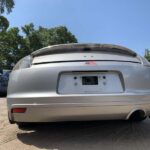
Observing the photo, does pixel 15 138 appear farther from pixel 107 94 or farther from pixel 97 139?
pixel 107 94

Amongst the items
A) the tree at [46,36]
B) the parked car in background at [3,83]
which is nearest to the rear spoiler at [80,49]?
the parked car in background at [3,83]

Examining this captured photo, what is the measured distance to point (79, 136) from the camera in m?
5.00

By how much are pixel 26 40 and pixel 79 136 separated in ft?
193

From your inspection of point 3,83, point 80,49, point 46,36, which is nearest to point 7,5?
point 3,83

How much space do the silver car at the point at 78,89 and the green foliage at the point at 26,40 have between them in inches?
1628

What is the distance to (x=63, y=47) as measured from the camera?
15.7ft

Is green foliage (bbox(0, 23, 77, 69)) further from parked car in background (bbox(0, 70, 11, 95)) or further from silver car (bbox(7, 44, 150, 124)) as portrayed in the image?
silver car (bbox(7, 44, 150, 124))

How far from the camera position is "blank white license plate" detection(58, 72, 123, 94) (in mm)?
4414

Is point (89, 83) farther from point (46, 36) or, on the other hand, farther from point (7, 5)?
point (46, 36)

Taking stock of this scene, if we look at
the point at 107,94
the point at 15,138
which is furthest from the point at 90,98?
the point at 15,138

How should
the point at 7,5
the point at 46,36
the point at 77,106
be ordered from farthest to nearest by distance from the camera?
1. the point at 46,36
2. the point at 7,5
3. the point at 77,106

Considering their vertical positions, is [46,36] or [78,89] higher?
[78,89]

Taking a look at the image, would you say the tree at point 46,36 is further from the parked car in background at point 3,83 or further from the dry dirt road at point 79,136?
the dry dirt road at point 79,136

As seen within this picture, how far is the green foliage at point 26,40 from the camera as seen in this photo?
177 feet
